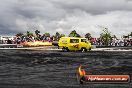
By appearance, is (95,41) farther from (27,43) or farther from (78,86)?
(78,86)

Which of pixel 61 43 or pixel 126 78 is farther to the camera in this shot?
pixel 61 43

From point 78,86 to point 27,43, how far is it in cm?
5069

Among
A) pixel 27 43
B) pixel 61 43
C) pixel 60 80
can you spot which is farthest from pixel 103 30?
pixel 60 80

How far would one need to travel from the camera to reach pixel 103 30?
121 metres

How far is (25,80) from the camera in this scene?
651 inches

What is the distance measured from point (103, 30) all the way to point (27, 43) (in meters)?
60.6

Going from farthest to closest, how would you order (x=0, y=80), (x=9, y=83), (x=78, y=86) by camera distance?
1. (x=0, y=80)
2. (x=9, y=83)
3. (x=78, y=86)

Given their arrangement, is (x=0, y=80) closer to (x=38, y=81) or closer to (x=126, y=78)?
(x=38, y=81)

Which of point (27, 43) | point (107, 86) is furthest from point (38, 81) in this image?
point (27, 43)

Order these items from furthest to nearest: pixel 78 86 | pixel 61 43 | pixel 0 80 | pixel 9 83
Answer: pixel 61 43, pixel 0 80, pixel 9 83, pixel 78 86

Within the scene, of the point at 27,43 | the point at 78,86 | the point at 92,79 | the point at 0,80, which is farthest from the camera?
the point at 27,43

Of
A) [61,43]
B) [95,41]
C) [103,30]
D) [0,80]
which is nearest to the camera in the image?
[0,80]

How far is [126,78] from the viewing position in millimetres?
13625

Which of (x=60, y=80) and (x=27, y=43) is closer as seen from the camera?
(x=60, y=80)
